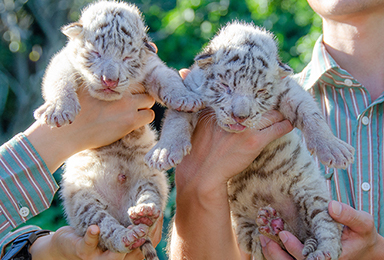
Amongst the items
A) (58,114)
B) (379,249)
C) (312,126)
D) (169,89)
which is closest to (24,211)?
(58,114)

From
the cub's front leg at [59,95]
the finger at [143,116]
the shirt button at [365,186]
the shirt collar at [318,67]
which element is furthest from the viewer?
the shirt collar at [318,67]

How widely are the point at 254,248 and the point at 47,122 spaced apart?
5.52 feet

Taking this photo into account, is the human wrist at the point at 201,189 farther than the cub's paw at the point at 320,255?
Yes

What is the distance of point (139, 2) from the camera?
710 cm

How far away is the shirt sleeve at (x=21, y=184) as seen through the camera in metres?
2.46

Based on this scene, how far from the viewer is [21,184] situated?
2.51 meters

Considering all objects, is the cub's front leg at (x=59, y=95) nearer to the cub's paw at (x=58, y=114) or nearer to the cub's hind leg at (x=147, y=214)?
the cub's paw at (x=58, y=114)

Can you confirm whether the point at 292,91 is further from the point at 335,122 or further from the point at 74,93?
the point at 74,93

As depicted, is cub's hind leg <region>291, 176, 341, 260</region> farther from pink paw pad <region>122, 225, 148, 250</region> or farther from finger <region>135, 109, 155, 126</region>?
finger <region>135, 109, 155, 126</region>

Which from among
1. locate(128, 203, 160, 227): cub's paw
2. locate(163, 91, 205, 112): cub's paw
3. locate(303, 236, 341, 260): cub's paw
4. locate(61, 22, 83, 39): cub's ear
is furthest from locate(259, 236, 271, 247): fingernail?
locate(61, 22, 83, 39): cub's ear

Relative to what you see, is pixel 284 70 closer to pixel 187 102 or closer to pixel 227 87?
pixel 227 87

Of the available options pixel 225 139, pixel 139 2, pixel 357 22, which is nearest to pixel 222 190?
pixel 225 139

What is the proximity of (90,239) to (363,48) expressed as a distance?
2589 millimetres

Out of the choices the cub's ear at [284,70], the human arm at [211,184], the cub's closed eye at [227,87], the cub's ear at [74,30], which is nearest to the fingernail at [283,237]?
the human arm at [211,184]
